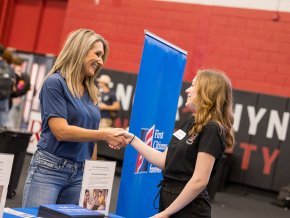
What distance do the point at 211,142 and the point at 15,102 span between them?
7231 millimetres

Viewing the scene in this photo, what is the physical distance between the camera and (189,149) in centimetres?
242

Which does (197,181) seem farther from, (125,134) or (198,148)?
(125,134)

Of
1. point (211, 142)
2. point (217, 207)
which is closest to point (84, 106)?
point (211, 142)

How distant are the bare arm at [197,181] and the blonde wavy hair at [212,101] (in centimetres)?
14

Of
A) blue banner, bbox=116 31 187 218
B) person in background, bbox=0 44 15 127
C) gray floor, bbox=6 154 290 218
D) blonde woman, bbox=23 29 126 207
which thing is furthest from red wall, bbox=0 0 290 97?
blonde woman, bbox=23 29 126 207

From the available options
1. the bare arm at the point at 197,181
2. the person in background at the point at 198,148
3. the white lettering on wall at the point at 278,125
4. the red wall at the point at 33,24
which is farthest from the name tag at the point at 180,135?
the red wall at the point at 33,24

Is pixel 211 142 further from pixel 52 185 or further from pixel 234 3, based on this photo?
pixel 234 3

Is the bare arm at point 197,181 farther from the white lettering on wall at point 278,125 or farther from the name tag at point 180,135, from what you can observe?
the white lettering on wall at point 278,125

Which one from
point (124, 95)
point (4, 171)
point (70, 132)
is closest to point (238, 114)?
point (124, 95)

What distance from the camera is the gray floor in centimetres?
641

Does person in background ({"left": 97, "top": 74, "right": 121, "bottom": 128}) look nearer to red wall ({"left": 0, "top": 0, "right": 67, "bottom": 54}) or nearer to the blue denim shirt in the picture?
red wall ({"left": 0, "top": 0, "right": 67, "bottom": 54})

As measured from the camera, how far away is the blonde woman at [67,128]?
8.01 ft

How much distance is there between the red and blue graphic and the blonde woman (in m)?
0.65

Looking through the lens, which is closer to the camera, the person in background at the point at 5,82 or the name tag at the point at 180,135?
the name tag at the point at 180,135
